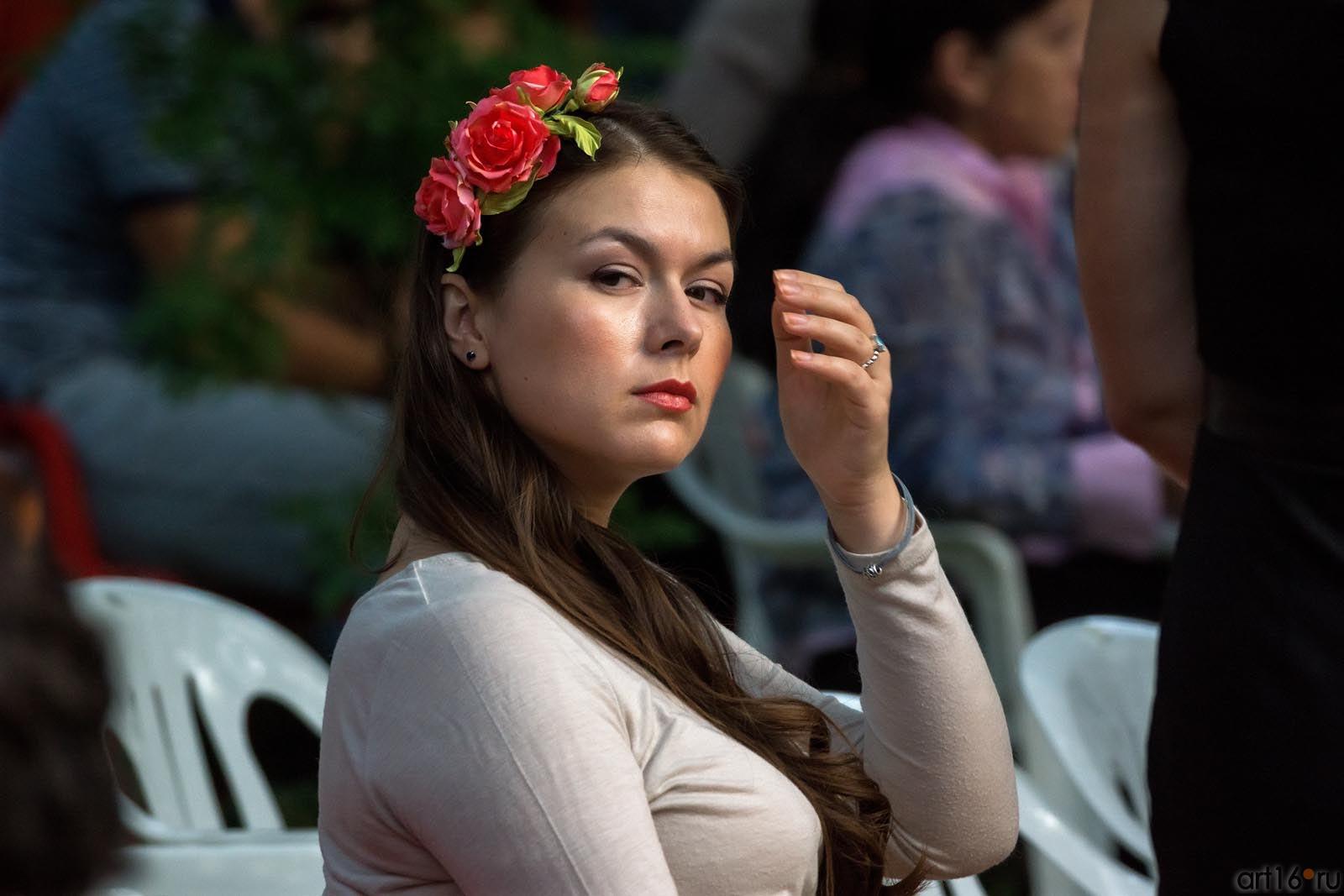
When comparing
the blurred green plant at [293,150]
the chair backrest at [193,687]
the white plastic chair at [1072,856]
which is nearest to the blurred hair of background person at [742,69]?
the blurred green plant at [293,150]

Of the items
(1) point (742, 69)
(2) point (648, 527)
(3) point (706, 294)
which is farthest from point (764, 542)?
(3) point (706, 294)

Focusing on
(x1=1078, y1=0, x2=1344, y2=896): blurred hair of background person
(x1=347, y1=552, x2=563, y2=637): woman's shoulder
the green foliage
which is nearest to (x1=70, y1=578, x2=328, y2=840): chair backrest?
the green foliage

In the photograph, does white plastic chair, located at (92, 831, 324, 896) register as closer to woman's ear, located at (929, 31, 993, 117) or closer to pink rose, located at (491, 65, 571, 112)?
pink rose, located at (491, 65, 571, 112)

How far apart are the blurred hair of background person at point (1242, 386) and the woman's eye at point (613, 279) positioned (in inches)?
18.9

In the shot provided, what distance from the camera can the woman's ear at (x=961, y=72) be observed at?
11.6 feet

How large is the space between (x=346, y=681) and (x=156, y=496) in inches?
88.0

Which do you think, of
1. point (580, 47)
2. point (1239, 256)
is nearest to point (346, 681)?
point (1239, 256)

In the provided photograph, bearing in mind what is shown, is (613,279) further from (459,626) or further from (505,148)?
(459,626)

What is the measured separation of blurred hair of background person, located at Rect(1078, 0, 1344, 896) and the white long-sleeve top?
8.6 inches

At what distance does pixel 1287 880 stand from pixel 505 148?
96 cm

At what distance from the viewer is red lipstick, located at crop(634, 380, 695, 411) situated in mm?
1646

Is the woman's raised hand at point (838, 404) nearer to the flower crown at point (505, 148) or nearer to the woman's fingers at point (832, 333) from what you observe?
the woman's fingers at point (832, 333)

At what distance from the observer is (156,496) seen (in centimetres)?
361

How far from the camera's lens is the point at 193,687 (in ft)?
8.99
